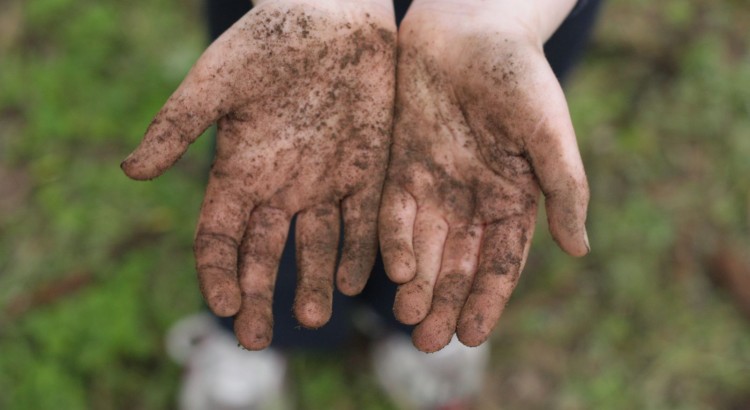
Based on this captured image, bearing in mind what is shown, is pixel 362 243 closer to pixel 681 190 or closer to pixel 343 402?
pixel 343 402

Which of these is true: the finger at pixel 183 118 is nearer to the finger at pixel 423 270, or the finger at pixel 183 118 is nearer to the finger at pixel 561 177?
the finger at pixel 423 270

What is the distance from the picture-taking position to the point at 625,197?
8.05 ft

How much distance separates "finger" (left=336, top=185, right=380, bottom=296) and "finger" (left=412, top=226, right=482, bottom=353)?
0.48ft

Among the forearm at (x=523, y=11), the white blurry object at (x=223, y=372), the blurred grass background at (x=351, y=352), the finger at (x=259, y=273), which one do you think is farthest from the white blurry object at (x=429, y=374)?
the forearm at (x=523, y=11)

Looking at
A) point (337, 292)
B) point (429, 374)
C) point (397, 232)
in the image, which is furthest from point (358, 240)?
point (429, 374)

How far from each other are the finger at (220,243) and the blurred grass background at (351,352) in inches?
33.4

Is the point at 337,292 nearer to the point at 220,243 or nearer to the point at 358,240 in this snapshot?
the point at 358,240

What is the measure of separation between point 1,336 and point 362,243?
3.95ft

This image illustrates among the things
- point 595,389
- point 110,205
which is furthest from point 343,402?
point 110,205

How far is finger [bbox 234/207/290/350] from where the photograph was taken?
1.32 meters

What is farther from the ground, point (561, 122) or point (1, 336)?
point (561, 122)

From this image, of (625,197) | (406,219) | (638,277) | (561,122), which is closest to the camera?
(561,122)

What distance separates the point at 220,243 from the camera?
136 cm

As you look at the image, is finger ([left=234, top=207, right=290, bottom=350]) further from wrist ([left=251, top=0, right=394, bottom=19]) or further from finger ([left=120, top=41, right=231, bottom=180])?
wrist ([left=251, top=0, right=394, bottom=19])
